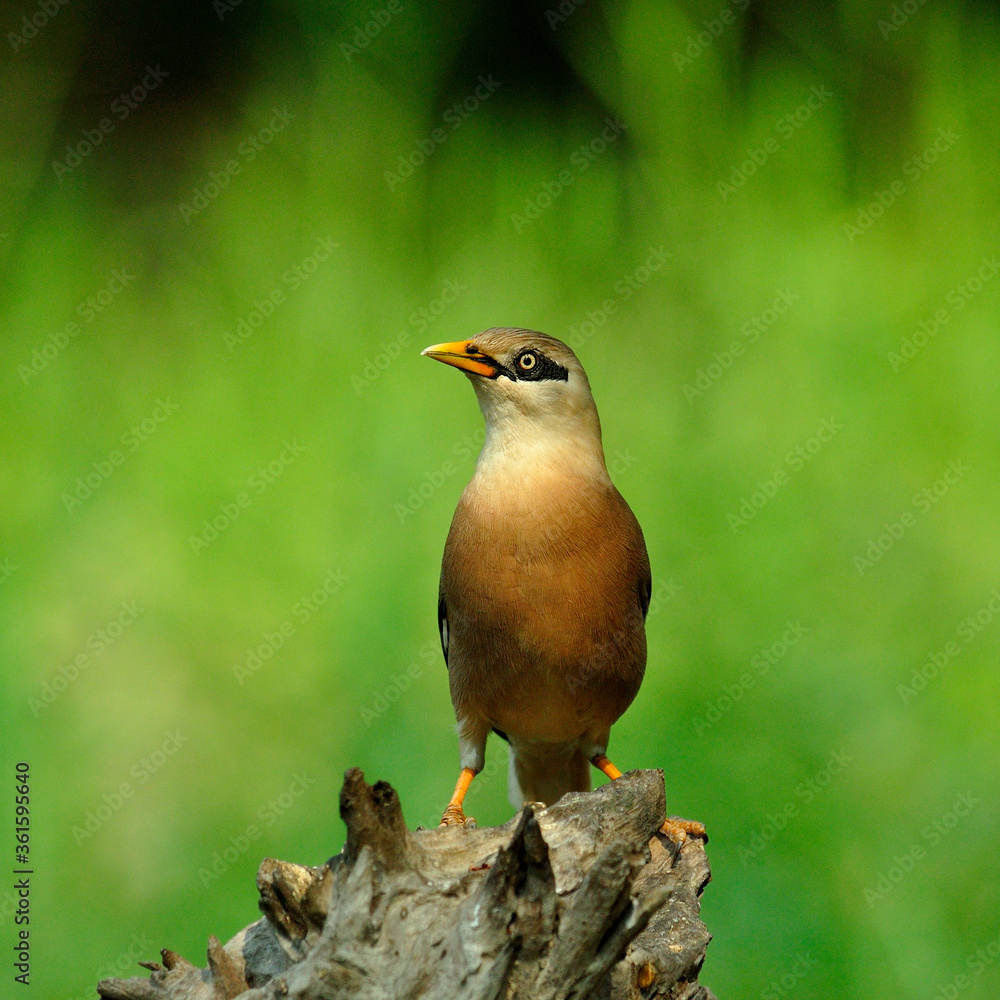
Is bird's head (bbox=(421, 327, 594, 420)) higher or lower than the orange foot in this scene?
higher

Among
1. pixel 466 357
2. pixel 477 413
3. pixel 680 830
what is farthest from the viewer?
pixel 477 413

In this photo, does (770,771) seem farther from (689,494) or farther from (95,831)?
(95,831)

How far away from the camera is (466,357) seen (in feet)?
9.84

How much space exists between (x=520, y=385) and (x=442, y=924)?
63.2 inches

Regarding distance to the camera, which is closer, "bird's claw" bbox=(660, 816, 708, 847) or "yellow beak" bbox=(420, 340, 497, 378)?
"bird's claw" bbox=(660, 816, 708, 847)

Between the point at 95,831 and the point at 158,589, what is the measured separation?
113cm

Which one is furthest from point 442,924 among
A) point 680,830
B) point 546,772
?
point 546,772

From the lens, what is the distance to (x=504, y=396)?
303 centimetres

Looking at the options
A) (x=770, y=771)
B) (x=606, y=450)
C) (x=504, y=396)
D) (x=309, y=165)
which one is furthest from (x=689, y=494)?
(x=309, y=165)

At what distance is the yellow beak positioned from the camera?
117 inches

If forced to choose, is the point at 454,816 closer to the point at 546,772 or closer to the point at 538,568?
the point at 546,772

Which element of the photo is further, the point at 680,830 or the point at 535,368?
the point at 535,368

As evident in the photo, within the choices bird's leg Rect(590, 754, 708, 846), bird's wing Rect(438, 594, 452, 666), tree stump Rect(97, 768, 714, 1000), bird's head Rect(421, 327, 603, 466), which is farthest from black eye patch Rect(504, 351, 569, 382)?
tree stump Rect(97, 768, 714, 1000)

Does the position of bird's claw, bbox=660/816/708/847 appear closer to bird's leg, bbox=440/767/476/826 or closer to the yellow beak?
bird's leg, bbox=440/767/476/826
